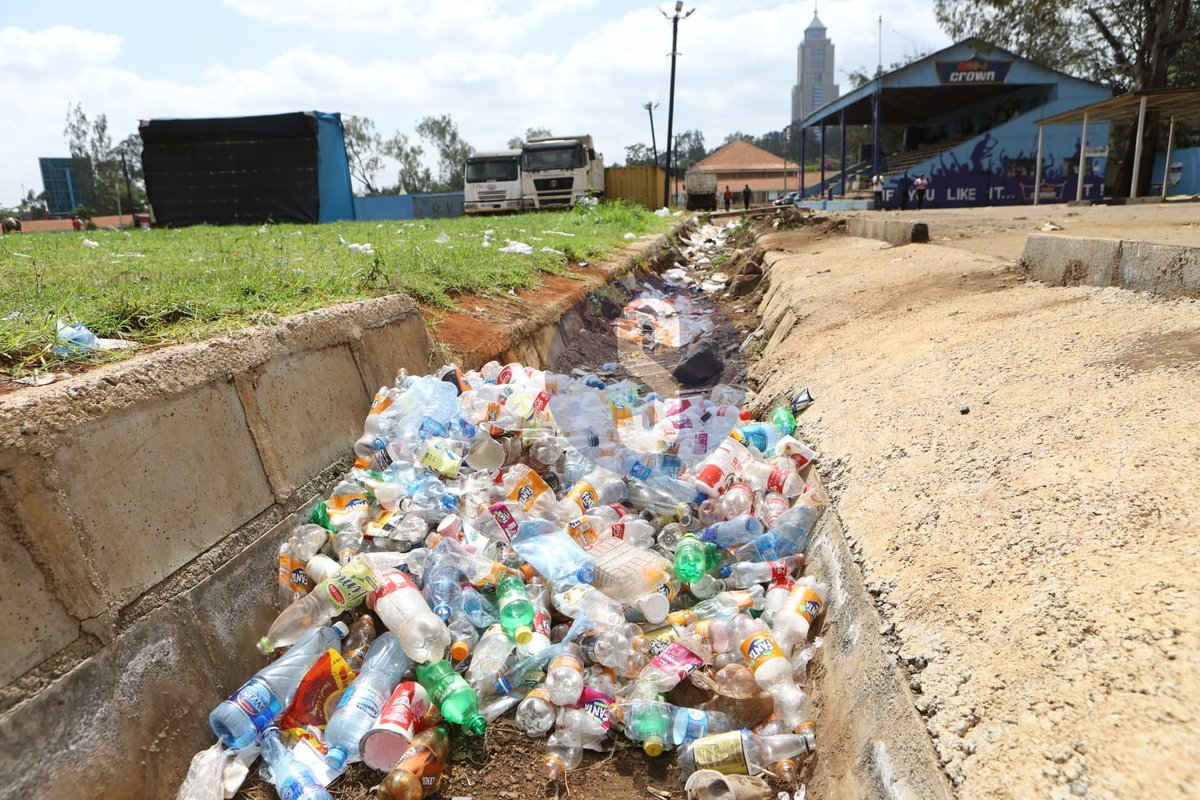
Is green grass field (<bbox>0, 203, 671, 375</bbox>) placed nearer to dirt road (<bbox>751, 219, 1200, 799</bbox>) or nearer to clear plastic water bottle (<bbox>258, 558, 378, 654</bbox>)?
clear plastic water bottle (<bbox>258, 558, 378, 654</bbox>)

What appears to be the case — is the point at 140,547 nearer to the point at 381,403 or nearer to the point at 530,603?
the point at 530,603

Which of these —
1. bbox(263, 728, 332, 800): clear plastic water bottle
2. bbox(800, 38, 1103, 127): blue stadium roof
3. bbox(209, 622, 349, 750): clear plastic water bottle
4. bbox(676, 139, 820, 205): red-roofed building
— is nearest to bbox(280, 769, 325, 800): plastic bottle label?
bbox(263, 728, 332, 800): clear plastic water bottle

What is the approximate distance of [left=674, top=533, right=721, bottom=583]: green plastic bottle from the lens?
9.83ft

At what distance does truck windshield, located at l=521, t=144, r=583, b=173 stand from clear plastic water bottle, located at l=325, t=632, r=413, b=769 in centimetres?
2039

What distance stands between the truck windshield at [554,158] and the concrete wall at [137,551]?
19.6 m

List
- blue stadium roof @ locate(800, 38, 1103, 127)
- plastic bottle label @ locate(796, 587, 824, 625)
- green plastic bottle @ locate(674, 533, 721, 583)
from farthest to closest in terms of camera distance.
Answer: blue stadium roof @ locate(800, 38, 1103, 127)
green plastic bottle @ locate(674, 533, 721, 583)
plastic bottle label @ locate(796, 587, 824, 625)

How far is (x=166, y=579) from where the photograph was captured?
222cm

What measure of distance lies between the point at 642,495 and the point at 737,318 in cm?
503

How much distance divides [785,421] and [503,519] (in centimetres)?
155

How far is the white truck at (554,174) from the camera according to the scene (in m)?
21.5

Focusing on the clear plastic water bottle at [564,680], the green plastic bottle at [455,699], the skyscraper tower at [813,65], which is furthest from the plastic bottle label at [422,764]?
the skyscraper tower at [813,65]

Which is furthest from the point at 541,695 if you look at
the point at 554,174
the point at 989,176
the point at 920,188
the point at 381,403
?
the point at 989,176

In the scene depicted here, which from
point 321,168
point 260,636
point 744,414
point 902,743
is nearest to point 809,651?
point 902,743

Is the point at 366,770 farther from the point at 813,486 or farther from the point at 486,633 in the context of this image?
the point at 813,486
